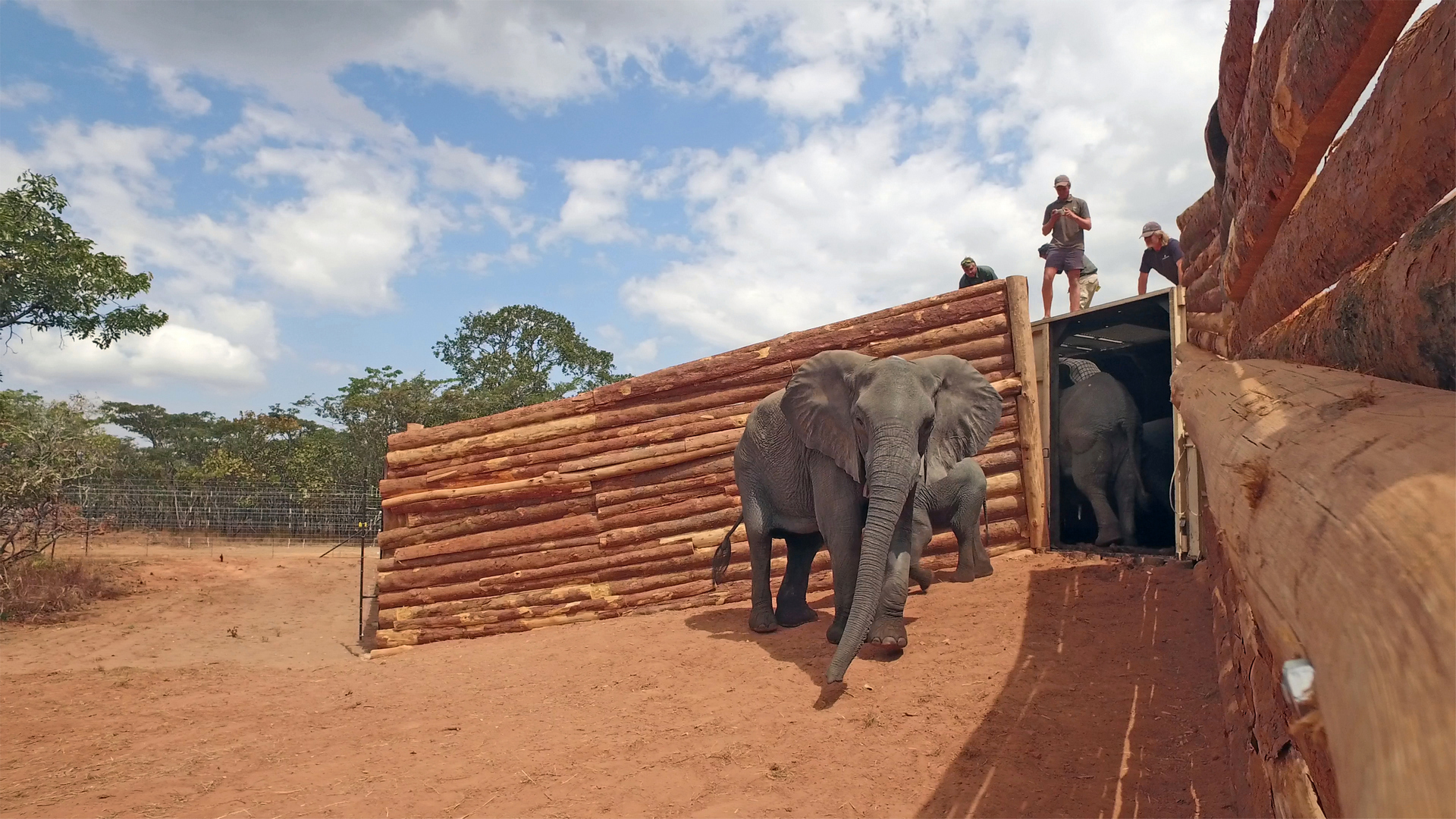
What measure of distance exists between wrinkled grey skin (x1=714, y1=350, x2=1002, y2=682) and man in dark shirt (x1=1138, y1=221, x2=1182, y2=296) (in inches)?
197

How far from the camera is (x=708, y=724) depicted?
196 inches

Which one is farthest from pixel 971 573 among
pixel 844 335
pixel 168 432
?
pixel 168 432

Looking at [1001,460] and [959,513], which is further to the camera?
[1001,460]

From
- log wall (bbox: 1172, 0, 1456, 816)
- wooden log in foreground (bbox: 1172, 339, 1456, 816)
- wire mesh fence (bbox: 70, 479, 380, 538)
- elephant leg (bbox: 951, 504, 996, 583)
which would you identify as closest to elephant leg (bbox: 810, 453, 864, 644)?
elephant leg (bbox: 951, 504, 996, 583)

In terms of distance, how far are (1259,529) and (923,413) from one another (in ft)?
12.7

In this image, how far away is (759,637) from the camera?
6754 millimetres

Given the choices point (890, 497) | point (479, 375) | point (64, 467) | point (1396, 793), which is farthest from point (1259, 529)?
point (479, 375)

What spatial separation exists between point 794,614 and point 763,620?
15.6 inches

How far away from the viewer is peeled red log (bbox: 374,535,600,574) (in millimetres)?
9938

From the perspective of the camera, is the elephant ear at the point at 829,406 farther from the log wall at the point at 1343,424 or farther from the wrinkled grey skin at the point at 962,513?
the log wall at the point at 1343,424

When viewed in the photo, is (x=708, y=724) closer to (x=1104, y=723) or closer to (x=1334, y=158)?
(x=1104, y=723)

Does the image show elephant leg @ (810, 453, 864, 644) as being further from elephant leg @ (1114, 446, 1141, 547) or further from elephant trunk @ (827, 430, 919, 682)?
elephant leg @ (1114, 446, 1141, 547)

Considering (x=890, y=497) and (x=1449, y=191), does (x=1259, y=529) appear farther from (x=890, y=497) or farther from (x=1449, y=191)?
(x=890, y=497)

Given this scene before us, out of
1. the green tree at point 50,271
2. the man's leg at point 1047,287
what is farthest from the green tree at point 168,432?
the man's leg at point 1047,287
